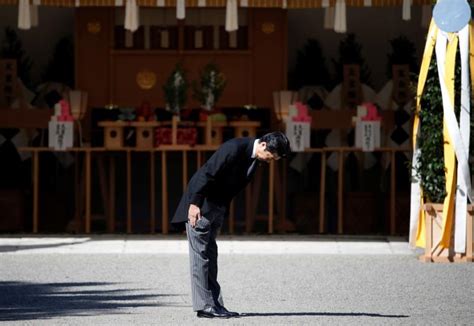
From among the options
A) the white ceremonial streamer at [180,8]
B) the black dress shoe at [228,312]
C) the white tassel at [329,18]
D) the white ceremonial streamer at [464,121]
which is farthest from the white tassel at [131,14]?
the black dress shoe at [228,312]

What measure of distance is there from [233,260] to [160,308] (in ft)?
12.7

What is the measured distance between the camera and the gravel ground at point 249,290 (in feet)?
37.8

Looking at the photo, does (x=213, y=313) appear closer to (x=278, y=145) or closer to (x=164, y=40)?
(x=278, y=145)

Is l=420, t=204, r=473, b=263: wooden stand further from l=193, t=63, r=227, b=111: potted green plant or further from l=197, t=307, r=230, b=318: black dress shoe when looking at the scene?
l=197, t=307, r=230, b=318: black dress shoe

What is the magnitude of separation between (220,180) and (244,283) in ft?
8.97

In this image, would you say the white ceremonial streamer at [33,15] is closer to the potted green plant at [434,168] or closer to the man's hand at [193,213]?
the potted green plant at [434,168]

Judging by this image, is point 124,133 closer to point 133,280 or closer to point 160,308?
point 133,280

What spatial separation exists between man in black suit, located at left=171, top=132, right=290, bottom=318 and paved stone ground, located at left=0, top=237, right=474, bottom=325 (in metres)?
0.24

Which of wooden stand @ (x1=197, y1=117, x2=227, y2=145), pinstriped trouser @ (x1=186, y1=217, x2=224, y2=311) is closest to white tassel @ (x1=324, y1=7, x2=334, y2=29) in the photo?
wooden stand @ (x1=197, y1=117, x2=227, y2=145)

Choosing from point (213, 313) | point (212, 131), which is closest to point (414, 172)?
point (212, 131)

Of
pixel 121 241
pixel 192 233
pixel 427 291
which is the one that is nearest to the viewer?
pixel 192 233

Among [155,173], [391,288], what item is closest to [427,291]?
[391,288]

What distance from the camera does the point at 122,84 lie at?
66.9ft

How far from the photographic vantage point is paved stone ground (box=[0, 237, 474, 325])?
38.1ft
